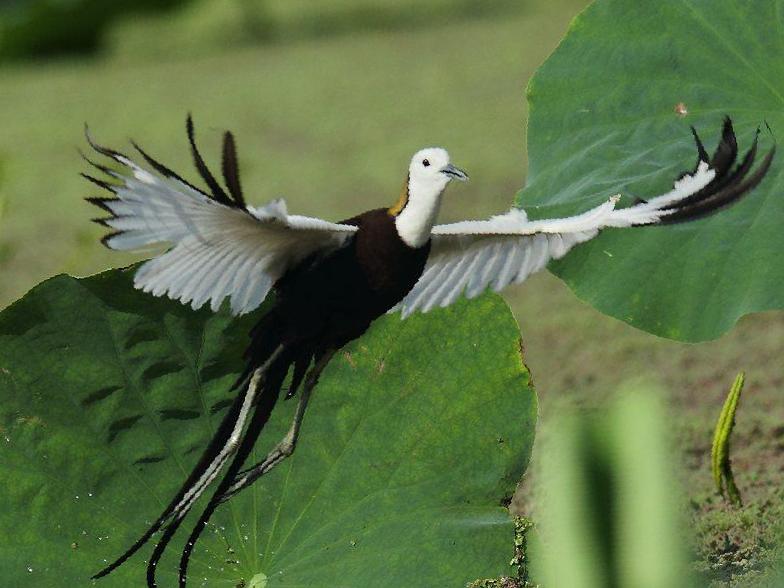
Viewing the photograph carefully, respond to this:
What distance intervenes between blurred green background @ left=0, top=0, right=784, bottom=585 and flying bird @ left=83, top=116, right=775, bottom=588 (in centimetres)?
37

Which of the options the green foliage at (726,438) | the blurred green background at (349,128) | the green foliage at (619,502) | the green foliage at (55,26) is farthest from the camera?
the green foliage at (55,26)

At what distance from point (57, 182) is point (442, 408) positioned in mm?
1854

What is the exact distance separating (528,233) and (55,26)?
9.72ft

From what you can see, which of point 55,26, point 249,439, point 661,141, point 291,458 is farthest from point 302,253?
point 55,26

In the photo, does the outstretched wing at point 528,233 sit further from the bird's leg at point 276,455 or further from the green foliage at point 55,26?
the green foliage at point 55,26

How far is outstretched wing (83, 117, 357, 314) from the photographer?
591 millimetres

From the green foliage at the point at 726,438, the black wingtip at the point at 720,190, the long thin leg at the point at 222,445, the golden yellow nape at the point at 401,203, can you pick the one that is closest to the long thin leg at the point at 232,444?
the long thin leg at the point at 222,445

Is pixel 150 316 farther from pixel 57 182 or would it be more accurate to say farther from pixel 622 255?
pixel 57 182

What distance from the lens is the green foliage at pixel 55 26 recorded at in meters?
3.35

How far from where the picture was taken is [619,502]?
0.42 meters

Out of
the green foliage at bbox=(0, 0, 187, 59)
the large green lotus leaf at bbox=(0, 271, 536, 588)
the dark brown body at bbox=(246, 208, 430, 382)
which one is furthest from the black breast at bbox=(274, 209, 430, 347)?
the green foliage at bbox=(0, 0, 187, 59)

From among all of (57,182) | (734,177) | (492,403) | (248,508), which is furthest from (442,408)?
(57,182)

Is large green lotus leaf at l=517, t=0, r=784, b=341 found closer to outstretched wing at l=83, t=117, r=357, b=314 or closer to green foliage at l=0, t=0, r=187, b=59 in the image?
outstretched wing at l=83, t=117, r=357, b=314

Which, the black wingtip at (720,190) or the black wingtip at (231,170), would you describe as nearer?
the black wingtip at (231,170)
